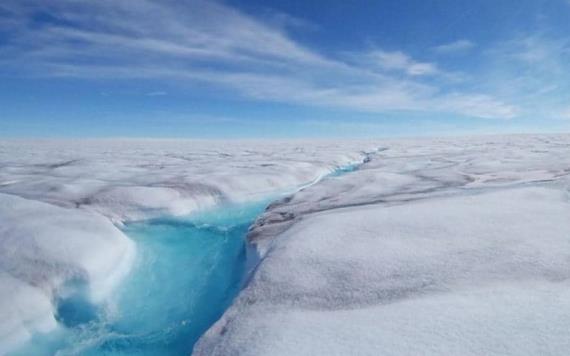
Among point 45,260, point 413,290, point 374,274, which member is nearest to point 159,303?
point 45,260

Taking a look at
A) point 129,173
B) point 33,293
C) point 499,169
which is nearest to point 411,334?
point 33,293

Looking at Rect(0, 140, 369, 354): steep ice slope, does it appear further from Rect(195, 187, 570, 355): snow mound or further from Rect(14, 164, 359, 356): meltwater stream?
Rect(195, 187, 570, 355): snow mound

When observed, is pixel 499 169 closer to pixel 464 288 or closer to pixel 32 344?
pixel 464 288

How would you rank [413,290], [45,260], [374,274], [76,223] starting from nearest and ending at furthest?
[413,290]
[374,274]
[45,260]
[76,223]

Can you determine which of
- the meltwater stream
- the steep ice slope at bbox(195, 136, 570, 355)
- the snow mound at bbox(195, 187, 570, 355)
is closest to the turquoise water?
the meltwater stream

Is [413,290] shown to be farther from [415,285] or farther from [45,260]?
[45,260]

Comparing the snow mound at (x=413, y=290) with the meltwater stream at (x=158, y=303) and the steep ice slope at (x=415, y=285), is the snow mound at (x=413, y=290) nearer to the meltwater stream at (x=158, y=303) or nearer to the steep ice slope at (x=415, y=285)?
the steep ice slope at (x=415, y=285)
